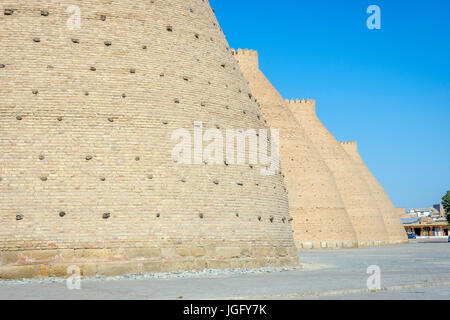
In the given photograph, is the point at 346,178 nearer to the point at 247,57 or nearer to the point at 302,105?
the point at 302,105

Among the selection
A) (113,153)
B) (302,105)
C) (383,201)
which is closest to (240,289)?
(113,153)

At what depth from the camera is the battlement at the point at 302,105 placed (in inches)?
1978

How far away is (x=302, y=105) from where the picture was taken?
50.3m

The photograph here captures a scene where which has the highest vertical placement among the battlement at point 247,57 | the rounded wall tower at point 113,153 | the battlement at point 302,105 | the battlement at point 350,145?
the battlement at point 247,57

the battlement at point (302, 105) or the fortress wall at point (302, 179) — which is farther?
the battlement at point (302, 105)

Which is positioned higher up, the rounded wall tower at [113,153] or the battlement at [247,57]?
the battlement at [247,57]

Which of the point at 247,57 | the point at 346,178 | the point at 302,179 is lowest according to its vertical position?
the point at 302,179

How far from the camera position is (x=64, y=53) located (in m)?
16.4

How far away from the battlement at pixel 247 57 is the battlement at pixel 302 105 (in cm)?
771

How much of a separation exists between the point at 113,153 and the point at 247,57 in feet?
94.9

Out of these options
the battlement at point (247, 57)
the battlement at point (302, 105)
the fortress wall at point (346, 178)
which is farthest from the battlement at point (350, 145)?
the battlement at point (247, 57)

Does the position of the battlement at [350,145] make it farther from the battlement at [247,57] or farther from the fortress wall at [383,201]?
the battlement at [247,57]
